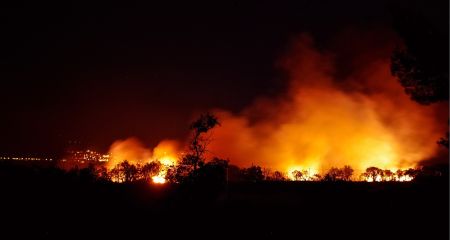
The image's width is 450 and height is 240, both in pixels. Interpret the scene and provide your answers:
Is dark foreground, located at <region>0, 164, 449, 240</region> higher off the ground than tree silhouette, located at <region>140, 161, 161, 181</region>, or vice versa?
tree silhouette, located at <region>140, 161, 161, 181</region>

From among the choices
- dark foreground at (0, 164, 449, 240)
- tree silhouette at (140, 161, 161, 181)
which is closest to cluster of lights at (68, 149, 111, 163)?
tree silhouette at (140, 161, 161, 181)

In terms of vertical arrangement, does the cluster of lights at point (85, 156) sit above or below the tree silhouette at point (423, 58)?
above

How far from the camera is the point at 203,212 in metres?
19.7

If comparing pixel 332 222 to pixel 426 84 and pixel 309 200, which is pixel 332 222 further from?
pixel 426 84

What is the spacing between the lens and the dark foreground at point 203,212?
1672 cm

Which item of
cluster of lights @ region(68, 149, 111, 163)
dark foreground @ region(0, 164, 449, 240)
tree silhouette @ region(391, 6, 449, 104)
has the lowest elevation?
dark foreground @ region(0, 164, 449, 240)

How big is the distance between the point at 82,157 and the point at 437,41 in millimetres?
87941

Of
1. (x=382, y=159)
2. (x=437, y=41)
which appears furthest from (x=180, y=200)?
(x=382, y=159)

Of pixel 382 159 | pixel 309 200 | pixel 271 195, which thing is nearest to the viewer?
pixel 309 200

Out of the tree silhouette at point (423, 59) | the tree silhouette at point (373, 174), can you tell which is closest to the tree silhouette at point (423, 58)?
the tree silhouette at point (423, 59)

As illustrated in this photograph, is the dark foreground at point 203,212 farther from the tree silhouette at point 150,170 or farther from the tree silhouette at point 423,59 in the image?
the tree silhouette at point 150,170

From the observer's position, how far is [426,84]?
13.2 metres

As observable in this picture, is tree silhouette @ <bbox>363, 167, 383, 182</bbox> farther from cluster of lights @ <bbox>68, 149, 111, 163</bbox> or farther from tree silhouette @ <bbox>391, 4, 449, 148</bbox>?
cluster of lights @ <bbox>68, 149, 111, 163</bbox>

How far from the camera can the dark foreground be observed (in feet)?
54.9
